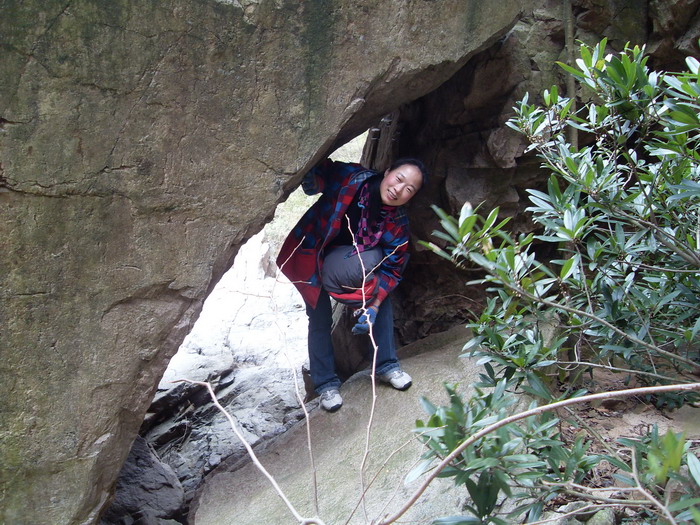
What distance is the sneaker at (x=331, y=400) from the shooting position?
319 cm

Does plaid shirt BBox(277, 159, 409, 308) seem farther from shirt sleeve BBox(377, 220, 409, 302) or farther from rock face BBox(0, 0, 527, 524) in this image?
rock face BBox(0, 0, 527, 524)

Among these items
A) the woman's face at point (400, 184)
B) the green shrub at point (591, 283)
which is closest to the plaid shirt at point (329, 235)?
the woman's face at point (400, 184)

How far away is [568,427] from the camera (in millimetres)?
2871

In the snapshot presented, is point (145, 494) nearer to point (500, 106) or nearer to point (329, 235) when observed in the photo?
point (329, 235)

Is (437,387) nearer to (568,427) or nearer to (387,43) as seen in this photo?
(568,427)

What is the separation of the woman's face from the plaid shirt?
0.16 m

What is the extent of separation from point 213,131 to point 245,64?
286 millimetres

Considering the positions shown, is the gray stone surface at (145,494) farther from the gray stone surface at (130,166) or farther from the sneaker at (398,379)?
the sneaker at (398,379)

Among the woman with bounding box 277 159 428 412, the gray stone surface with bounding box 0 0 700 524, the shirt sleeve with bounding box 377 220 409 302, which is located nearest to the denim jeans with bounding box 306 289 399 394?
the woman with bounding box 277 159 428 412

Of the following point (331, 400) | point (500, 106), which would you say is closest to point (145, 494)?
point (331, 400)

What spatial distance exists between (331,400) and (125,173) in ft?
5.32

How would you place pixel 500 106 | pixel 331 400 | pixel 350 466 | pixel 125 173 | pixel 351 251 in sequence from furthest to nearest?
pixel 500 106 < pixel 331 400 < pixel 351 251 < pixel 350 466 < pixel 125 173

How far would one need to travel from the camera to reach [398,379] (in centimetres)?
315

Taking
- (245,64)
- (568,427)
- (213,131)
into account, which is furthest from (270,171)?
(568,427)
